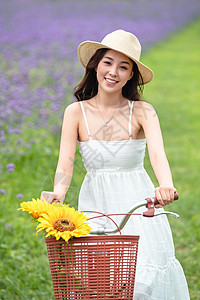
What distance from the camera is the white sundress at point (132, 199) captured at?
8.93 feet

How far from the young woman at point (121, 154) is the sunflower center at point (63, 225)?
0.60 meters

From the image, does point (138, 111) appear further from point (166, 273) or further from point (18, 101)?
point (18, 101)

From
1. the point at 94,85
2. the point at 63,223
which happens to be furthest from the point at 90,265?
the point at 94,85

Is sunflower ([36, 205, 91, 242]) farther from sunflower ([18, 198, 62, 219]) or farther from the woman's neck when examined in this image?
the woman's neck

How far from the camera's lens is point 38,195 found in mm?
Answer: 4797

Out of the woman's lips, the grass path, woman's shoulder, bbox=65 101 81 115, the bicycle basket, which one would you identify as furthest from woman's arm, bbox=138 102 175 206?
the grass path

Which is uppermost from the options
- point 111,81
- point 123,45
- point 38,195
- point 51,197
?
point 123,45

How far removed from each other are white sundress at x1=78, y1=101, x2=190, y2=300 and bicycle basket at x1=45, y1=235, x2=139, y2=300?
54 centimetres

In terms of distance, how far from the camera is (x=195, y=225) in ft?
15.8

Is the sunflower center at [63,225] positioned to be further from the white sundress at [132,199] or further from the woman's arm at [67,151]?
the white sundress at [132,199]

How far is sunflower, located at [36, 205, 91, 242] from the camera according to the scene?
6.56 ft

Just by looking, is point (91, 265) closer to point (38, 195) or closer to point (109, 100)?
point (109, 100)

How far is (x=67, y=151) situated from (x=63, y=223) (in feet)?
2.51

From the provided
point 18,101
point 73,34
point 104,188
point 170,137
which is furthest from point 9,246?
point 73,34
